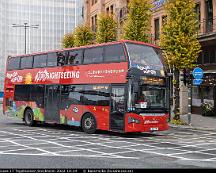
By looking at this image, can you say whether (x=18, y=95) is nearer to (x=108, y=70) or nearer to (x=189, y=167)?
(x=108, y=70)

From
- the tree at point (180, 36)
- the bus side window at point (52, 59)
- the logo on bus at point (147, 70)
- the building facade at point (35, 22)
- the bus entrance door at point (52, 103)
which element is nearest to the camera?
the logo on bus at point (147, 70)

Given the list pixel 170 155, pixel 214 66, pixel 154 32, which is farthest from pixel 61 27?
pixel 170 155

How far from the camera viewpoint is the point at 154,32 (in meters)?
36.3

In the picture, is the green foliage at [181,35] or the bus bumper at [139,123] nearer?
the bus bumper at [139,123]

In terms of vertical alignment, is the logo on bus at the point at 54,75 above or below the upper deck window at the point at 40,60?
below

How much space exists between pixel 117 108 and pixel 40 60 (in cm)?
648

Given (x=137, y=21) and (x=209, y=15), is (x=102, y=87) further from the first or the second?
(x=209, y=15)

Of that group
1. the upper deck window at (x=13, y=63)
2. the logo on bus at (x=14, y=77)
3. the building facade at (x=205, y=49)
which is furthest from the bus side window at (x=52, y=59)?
the building facade at (x=205, y=49)

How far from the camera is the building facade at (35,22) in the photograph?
11512cm

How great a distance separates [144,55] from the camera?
17.5 meters

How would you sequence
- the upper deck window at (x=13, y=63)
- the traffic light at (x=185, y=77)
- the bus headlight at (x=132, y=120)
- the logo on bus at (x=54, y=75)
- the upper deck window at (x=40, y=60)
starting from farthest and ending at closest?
the traffic light at (x=185, y=77) < the upper deck window at (x=13, y=63) < the upper deck window at (x=40, y=60) < the logo on bus at (x=54, y=75) < the bus headlight at (x=132, y=120)

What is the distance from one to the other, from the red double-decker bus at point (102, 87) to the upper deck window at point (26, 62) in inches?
2.2

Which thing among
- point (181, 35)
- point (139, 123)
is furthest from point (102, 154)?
point (181, 35)

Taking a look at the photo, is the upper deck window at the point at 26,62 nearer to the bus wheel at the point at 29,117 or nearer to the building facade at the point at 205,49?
the bus wheel at the point at 29,117
